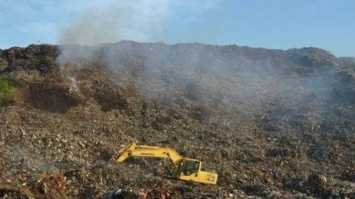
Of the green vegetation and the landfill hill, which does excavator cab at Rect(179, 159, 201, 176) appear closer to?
the landfill hill

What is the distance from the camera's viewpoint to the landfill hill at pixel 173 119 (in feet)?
62.0

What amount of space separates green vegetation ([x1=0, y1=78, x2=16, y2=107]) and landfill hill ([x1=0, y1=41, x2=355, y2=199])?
76 millimetres

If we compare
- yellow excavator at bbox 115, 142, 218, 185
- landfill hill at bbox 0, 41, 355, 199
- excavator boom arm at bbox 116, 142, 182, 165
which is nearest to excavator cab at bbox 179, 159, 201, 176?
yellow excavator at bbox 115, 142, 218, 185

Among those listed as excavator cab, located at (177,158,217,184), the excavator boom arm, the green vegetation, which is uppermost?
the green vegetation

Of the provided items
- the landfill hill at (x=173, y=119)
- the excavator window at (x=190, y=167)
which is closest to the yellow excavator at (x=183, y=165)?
the excavator window at (x=190, y=167)

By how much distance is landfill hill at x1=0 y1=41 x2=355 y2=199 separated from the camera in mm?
18891

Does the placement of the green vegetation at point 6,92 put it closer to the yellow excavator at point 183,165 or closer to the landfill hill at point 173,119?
the landfill hill at point 173,119

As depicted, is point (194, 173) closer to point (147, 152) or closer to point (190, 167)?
point (190, 167)

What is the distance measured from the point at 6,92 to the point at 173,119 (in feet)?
36.2

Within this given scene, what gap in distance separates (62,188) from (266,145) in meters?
17.3

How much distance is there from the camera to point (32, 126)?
27.0 meters

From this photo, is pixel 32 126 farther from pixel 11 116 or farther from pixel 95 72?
pixel 95 72

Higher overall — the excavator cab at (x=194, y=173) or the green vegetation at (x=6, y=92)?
the green vegetation at (x=6, y=92)

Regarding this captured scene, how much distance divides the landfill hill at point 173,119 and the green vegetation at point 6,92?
3.0 inches
